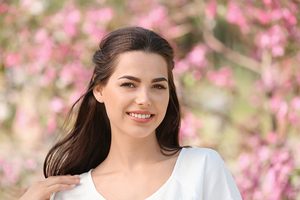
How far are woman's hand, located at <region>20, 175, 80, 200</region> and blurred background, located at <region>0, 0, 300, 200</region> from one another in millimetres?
1578

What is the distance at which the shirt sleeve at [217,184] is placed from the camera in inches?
66.3

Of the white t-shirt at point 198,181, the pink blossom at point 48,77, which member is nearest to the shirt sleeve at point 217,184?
the white t-shirt at point 198,181

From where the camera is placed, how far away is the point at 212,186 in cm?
169

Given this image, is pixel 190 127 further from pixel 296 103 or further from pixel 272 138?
pixel 296 103

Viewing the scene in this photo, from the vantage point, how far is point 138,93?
1686mm

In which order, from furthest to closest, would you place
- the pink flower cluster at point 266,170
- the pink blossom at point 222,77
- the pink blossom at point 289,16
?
the pink blossom at point 222,77 → the pink blossom at point 289,16 → the pink flower cluster at point 266,170

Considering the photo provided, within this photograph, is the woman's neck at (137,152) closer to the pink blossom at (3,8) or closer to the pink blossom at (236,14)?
the pink blossom at (236,14)

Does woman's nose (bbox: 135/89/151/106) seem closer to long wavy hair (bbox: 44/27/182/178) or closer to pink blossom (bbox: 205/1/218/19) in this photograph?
long wavy hair (bbox: 44/27/182/178)

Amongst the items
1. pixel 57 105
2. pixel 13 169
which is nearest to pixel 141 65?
pixel 57 105

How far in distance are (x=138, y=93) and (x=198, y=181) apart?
1.49 ft

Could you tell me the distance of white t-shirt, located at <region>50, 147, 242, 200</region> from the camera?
1.68 metres

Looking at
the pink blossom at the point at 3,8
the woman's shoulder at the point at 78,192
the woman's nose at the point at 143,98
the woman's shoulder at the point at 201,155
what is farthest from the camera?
the pink blossom at the point at 3,8

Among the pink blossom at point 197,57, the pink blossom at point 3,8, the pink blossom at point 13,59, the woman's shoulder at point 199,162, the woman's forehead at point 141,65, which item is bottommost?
the woman's shoulder at point 199,162

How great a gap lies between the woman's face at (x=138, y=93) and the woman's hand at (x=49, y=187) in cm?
40
